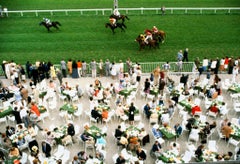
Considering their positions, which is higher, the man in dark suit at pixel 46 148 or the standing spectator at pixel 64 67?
the standing spectator at pixel 64 67

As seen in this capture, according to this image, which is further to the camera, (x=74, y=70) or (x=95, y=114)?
(x=74, y=70)

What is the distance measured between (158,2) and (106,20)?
6.71m

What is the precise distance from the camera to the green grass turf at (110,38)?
25.4 m

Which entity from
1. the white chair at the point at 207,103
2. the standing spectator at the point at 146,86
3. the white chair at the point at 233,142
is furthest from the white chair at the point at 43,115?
the white chair at the point at 233,142

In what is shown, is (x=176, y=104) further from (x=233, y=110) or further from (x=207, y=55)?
(x=207, y=55)

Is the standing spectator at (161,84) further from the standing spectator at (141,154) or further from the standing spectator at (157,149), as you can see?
the standing spectator at (141,154)

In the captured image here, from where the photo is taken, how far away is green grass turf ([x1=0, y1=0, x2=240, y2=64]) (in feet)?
83.2

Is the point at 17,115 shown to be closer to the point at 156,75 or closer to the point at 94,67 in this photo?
the point at 94,67

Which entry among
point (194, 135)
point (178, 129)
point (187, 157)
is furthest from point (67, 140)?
point (194, 135)

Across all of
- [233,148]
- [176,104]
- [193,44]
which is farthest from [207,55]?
[233,148]

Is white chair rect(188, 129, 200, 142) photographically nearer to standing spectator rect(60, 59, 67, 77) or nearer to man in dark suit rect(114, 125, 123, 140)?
man in dark suit rect(114, 125, 123, 140)

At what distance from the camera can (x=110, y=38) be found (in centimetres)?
2777

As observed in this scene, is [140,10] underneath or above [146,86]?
above

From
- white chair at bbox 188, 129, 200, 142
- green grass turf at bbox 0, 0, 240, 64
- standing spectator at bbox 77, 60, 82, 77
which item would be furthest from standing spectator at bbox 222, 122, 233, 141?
standing spectator at bbox 77, 60, 82, 77
